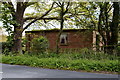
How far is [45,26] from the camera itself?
1853 cm

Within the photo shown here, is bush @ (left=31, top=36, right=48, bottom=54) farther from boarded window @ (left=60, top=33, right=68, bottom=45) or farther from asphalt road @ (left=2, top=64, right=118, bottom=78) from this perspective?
asphalt road @ (left=2, top=64, right=118, bottom=78)

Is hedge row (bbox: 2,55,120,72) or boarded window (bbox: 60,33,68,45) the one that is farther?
boarded window (bbox: 60,33,68,45)

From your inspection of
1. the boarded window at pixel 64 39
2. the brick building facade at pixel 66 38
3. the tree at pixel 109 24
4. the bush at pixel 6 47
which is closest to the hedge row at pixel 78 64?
the tree at pixel 109 24

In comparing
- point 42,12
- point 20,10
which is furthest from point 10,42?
point 42,12

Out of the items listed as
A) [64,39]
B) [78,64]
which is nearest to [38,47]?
[64,39]

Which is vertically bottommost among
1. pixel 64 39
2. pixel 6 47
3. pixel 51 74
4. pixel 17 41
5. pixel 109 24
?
pixel 51 74

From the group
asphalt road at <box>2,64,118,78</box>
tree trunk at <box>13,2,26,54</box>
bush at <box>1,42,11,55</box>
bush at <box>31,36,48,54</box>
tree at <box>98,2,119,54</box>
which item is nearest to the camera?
asphalt road at <box>2,64,118,78</box>

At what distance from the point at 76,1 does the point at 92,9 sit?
1.43 meters

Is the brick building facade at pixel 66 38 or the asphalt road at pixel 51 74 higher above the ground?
the brick building facade at pixel 66 38

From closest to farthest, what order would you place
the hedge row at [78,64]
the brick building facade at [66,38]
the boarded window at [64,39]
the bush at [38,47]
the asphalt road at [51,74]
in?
the asphalt road at [51,74] → the hedge row at [78,64] → the bush at [38,47] → the brick building facade at [66,38] → the boarded window at [64,39]

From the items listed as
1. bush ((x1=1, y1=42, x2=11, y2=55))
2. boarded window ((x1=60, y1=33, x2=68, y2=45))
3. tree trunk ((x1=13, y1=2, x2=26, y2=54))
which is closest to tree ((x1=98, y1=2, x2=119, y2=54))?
boarded window ((x1=60, y1=33, x2=68, y2=45))

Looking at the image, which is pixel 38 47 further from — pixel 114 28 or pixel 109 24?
pixel 114 28

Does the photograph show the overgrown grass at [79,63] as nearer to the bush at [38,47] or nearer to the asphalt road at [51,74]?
the asphalt road at [51,74]

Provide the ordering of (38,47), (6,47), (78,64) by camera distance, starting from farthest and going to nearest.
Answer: (6,47) → (38,47) → (78,64)
